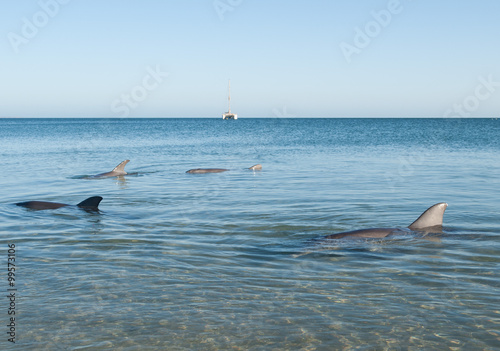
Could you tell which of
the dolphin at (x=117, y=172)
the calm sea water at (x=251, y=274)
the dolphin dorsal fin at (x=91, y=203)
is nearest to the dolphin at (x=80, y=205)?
the dolphin dorsal fin at (x=91, y=203)

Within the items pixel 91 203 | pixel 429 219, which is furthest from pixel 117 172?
pixel 429 219

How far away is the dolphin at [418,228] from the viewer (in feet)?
37.5

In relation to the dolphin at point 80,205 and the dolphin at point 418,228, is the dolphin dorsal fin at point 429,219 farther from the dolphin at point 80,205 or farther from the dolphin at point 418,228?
the dolphin at point 80,205

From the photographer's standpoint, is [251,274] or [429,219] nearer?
[251,274]

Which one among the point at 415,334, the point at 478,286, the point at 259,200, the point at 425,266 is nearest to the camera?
the point at 415,334

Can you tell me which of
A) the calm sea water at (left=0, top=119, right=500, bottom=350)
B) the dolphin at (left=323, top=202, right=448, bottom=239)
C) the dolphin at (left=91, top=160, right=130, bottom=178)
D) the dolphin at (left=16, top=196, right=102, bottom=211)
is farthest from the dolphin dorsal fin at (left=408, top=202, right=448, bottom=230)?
the dolphin at (left=91, top=160, right=130, bottom=178)

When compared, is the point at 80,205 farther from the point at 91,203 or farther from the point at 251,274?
the point at 251,274

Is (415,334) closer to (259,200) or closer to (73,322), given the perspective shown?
(73,322)

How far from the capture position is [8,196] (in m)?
19.0

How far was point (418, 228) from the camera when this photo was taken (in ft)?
39.3

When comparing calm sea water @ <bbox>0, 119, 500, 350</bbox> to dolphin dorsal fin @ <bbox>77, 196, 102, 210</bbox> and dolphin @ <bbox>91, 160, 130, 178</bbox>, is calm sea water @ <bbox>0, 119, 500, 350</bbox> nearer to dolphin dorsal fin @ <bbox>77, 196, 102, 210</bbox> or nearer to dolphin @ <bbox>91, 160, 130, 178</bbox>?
dolphin dorsal fin @ <bbox>77, 196, 102, 210</bbox>

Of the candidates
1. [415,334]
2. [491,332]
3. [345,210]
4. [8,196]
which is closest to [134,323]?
[415,334]

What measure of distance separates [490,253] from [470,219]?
3.97 meters

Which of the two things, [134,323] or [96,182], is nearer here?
[134,323]
